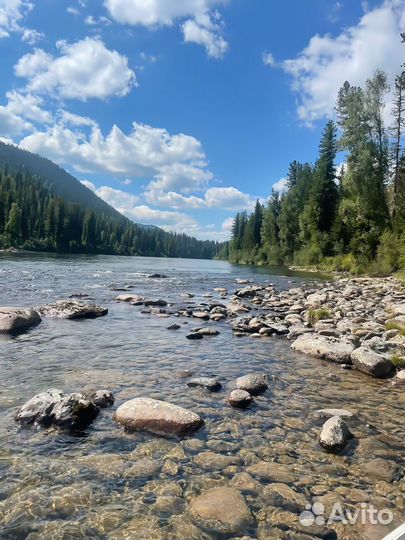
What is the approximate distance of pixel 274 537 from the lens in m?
3.29

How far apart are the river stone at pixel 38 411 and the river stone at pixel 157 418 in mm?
904

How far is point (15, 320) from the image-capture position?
10781 mm

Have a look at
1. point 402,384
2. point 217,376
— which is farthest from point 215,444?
point 402,384

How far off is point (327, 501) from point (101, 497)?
231 cm

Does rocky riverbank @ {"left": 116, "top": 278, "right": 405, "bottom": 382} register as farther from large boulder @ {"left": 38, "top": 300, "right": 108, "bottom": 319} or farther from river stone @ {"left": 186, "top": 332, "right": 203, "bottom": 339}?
large boulder @ {"left": 38, "top": 300, "right": 108, "bottom": 319}

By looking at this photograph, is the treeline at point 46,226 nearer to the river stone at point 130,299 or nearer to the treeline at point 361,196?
the treeline at point 361,196

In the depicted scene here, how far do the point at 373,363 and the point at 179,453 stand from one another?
16.6 ft

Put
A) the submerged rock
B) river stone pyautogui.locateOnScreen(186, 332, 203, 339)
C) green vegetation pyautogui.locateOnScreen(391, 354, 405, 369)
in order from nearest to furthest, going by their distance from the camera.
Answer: green vegetation pyautogui.locateOnScreen(391, 354, 405, 369), river stone pyautogui.locateOnScreen(186, 332, 203, 339), the submerged rock

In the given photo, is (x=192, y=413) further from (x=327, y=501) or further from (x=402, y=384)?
(x=402, y=384)

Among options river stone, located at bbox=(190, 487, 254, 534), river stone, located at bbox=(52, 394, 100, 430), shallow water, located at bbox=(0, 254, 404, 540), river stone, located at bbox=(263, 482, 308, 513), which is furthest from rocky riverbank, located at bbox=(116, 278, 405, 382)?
river stone, located at bbox=(52, 394, 100, 430)

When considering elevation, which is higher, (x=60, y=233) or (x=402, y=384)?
(x=60, y=233)

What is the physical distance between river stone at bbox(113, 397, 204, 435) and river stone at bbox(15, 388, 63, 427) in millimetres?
904

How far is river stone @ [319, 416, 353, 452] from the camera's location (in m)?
4.81

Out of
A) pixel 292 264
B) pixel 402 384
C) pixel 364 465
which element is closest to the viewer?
pixel 364 465
